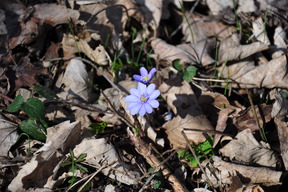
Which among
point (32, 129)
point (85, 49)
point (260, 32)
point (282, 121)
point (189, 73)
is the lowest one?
point (32, 129)

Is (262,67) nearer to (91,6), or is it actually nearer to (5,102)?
(91,6)

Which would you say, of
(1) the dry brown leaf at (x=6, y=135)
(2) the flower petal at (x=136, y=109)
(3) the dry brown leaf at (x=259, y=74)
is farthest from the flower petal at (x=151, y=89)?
(1) the dry brown leaf at (x=6, y=135)

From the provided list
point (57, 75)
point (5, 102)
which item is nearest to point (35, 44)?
point (57, 75)

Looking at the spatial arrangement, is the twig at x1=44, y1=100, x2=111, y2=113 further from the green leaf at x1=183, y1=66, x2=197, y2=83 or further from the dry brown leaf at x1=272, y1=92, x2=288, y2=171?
the dry brown leaf at x1=272, y1=92, x2=288, y2=171

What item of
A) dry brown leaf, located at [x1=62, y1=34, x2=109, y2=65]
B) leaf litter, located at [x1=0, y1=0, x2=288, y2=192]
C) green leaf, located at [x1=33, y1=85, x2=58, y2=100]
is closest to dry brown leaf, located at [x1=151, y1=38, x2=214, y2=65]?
leaf litter, located at [x1=0, y1=0, x2=288, y2=192]

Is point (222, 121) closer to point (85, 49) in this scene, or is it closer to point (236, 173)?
point (236, 173)

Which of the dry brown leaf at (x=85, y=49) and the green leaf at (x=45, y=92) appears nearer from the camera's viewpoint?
the green leaf at (x=45, y=92)

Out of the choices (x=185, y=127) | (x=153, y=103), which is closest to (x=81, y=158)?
(x=153, y=103)

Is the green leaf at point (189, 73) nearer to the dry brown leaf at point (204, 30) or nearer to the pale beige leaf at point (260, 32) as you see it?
the dry brown leaf at point (204, 30)
